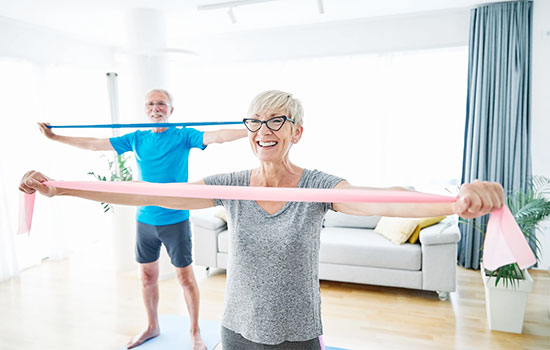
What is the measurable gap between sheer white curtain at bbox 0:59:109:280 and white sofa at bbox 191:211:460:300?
1.97 m

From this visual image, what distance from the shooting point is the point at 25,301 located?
3271mm

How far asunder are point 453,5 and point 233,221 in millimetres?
3809

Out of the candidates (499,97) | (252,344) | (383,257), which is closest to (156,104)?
(252,344)

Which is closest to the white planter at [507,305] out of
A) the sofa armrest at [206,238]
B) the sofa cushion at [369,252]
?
the sofa cushion at [369,252]

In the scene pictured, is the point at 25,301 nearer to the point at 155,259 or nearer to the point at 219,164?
the point at 155,259

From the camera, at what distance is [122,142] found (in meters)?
2.38

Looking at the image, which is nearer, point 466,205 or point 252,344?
point 466,205

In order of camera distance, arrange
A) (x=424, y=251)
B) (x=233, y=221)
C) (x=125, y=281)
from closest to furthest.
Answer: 1. (x=233, y=221)
2. (x=424, y=251)
3. (x=125, y=281)

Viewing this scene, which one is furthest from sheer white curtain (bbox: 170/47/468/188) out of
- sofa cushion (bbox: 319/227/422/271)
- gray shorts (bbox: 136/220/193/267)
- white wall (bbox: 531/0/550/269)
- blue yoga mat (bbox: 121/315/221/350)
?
gray shorts (bbox: 136/220/193/267)

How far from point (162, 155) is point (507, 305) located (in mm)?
2554

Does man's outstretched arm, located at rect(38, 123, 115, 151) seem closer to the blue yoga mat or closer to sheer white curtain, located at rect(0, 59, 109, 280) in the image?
the blue yoga mat

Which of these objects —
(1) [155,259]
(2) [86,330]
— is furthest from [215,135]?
(2) [86,330]

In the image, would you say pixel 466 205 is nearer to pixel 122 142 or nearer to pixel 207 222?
pixel 122 142

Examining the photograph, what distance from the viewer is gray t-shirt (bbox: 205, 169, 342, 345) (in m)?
1.10
